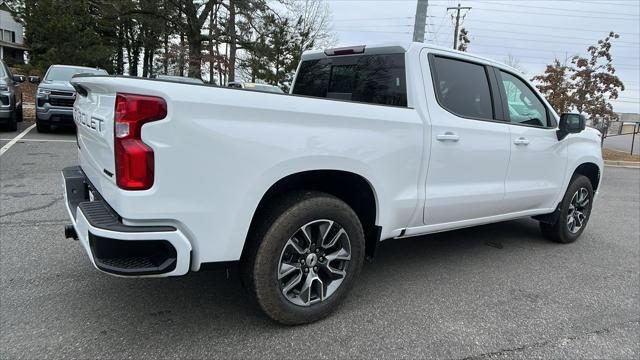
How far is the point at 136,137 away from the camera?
2254 millimetres

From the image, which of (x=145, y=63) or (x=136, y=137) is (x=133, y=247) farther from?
(x=145, y=63)

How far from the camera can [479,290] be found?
12.1ft

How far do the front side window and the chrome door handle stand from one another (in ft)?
3.21

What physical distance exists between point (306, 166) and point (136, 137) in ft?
3.11

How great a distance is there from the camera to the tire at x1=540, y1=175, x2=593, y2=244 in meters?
4.94

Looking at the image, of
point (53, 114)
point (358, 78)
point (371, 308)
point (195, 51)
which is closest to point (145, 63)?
point (195, 51)

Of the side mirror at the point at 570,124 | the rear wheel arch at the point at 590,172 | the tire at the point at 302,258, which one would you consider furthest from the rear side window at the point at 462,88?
the rear wheel arch at the point at 590,172

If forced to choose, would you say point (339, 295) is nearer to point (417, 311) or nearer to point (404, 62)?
point (417, 311)

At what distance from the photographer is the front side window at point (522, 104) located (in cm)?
421

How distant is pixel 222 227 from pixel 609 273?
374 centimetres

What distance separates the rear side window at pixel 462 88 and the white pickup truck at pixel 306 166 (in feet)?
0.05

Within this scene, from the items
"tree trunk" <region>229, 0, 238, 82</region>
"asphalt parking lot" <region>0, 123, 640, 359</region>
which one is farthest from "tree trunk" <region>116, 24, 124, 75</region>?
"asphalt parking lot" <region>0, 123, 640, 359</region>

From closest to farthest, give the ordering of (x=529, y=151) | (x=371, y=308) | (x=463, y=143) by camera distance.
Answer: (x=371, y=308)
(x=463, y=143)
(x=529, y=151)

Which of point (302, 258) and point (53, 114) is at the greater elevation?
point (302, 258)
